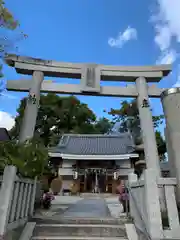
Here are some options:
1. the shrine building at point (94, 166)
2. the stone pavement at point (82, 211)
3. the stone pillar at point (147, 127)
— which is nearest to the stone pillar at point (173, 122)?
the stone pillar at point (147, 127)

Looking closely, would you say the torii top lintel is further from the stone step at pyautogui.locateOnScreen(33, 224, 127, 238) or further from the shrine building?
the shrine building

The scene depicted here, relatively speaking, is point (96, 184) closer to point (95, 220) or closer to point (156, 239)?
point (95, 220)

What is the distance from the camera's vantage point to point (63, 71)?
6.22 metres

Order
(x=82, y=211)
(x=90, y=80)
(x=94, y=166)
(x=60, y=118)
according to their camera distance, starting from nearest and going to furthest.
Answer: (x=90, y=80) < (x=82, y=211) < (x=94, y=166) < (x=60, y=118)

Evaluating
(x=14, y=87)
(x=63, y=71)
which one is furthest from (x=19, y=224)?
(x=63, y=71)

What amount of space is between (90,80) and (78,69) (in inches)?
20.8

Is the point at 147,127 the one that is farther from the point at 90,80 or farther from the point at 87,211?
the point at 87,211

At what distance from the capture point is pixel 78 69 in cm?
629

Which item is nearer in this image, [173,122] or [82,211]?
[173,122]

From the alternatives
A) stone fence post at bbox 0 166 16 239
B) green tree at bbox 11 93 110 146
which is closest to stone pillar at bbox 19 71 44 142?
stone fence post at bbox 0 166 16 239

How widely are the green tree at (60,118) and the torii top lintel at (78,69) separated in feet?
67.5

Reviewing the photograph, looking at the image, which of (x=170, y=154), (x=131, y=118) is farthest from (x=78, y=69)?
(x=131, y=118)

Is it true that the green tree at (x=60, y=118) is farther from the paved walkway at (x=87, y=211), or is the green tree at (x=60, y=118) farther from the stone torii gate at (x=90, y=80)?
the stone torii gate at (x=90, y=80)

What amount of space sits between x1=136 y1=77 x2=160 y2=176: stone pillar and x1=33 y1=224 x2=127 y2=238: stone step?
177 cm
